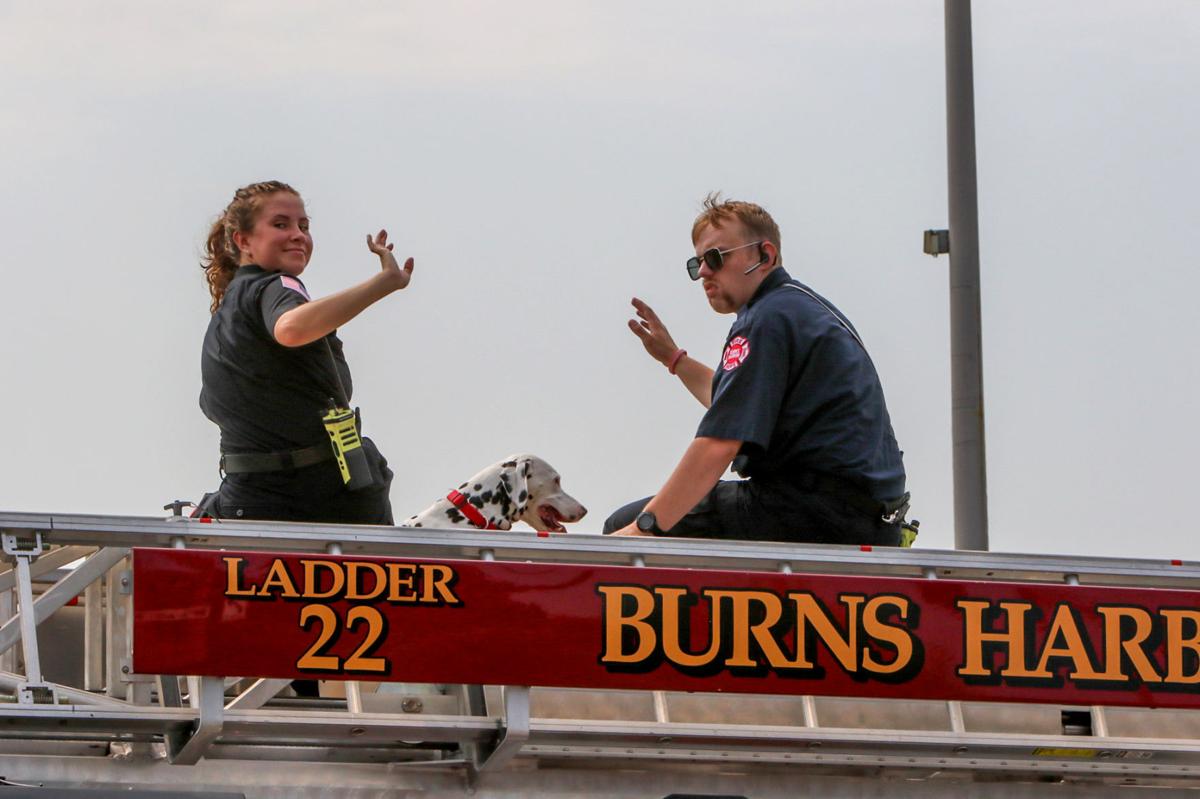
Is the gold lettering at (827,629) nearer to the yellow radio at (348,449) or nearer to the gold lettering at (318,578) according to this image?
the gold lettering at (318,578)

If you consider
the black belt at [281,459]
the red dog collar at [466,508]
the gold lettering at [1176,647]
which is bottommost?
the gold lettering at [1176,647]

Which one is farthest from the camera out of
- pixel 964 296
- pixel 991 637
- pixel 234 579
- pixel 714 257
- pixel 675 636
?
pixel 964 296

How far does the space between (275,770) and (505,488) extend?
3254 mm

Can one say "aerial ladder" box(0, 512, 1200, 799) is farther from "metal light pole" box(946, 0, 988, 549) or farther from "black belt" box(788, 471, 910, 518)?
"metal light pole" box(946, 0, 988, 549)

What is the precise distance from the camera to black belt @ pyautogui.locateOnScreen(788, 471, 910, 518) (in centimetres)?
807

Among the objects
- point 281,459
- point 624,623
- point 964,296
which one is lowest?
point 624,623

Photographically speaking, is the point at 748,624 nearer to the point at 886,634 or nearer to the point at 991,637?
the point at 886,634

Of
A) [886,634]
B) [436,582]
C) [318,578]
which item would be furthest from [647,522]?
[318,578]

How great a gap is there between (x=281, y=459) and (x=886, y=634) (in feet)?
7.59

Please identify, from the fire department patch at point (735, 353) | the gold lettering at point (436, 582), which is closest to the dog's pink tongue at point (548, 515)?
the fire department patch at point (735, 353)

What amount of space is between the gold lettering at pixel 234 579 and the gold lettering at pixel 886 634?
2.04 meters

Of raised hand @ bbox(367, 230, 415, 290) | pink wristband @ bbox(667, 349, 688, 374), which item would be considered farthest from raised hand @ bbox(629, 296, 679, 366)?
raised hand @ bbox(367, 230, 415, 290)

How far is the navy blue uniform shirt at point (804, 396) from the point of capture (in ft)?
26.2

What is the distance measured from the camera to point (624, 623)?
23.2 ft
